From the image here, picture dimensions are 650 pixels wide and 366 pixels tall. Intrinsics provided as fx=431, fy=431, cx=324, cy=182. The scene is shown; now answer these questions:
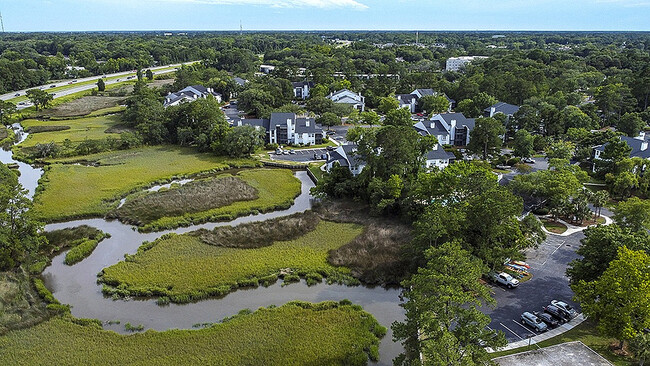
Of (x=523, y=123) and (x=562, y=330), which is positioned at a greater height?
(x=523, y=123)

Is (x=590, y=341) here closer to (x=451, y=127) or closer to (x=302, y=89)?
(x=451, y=127)

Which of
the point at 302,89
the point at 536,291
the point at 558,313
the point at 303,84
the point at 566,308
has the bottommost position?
the point at 536,291

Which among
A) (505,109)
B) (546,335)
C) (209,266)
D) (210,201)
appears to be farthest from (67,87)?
(546,335)

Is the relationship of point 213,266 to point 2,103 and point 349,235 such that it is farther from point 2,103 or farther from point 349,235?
point 2,103

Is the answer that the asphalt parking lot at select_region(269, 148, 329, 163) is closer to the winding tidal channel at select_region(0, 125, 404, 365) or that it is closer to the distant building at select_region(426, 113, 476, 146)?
the distant building at select_region(426, 113, 476, 146)

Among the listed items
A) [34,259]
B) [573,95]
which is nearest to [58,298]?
[34,259]

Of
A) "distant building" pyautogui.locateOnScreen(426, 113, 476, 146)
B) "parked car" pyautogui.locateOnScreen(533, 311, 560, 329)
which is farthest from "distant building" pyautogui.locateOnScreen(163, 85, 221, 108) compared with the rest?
"parked car" pyautogui.locateOnScreen(533, 311, 560, 329)
